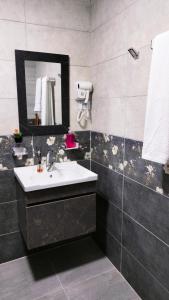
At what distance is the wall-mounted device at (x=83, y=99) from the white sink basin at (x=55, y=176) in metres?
0.44

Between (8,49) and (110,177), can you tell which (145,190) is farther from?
(8,49)

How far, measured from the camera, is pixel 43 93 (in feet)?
6.14

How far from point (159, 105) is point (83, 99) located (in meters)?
1.02

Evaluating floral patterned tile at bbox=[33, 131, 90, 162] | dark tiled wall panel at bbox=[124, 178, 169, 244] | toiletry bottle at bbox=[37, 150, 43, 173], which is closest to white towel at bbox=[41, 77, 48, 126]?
floral patterned tile at bbox=[33, 131, 90, 162]

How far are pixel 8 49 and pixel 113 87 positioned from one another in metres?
0.86

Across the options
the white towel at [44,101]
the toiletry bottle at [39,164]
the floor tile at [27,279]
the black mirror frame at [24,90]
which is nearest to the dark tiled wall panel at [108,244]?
the floor tile at [27,279]

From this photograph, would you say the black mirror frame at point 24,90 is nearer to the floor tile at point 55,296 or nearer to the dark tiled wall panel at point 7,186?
the dark tiled wall panel at point 7,186

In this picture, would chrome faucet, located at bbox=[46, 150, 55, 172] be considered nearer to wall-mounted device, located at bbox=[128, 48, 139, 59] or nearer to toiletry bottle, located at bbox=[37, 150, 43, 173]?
toiletry bottle, located at bbox=[37, 150, 43, 173]

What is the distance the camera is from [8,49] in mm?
1692

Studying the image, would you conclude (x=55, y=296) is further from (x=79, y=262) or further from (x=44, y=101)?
(x=44, y=101)

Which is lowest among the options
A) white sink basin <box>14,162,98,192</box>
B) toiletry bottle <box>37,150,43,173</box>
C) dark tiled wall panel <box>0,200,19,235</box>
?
dark tiled wall panel <box>0,200,19,235</box>

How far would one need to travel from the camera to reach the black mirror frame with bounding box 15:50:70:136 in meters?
1.74

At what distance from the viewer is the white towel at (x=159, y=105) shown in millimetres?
1045

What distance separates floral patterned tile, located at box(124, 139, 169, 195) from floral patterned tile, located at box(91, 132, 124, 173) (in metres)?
0.08
